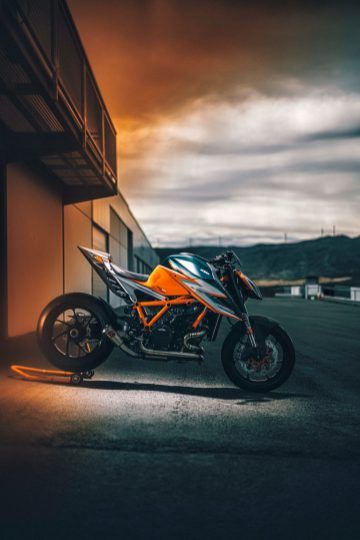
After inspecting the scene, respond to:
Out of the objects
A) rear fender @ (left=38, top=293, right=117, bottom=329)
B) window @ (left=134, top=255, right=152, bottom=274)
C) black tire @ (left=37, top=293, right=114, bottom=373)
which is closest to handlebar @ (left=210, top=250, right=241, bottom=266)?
rear fender @ (left=38, top=293, right=117, bottom=329)

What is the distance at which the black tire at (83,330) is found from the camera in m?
6.02

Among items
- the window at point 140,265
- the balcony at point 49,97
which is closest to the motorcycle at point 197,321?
the balcony at point 49,97

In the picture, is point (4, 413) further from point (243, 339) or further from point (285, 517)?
point (285, 517)

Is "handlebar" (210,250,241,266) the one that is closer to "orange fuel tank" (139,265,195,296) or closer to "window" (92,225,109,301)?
"orange fuel tank" (139,265,195,296)

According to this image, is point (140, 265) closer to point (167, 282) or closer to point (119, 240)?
point (119, 240)

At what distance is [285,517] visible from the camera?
8.75 feet

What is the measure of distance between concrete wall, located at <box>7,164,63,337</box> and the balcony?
0.64 m

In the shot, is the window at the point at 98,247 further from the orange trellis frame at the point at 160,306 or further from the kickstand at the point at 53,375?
the orange trellis frame at the point at 160,306

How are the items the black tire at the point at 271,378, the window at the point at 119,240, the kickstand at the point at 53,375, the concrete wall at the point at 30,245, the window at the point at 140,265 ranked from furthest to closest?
1. the window at the point at 140,265
2. the window at the point at 119,240
3. the concrete wall at the point at 30,245
4. the kickstand at the point at 53,375
5. the black tire at the point at 271,378

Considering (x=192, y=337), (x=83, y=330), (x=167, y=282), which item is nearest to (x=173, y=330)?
(x=192, y=337)

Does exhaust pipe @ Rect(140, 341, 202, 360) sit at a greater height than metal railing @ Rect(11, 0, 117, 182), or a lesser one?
lesser

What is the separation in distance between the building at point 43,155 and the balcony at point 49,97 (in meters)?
0.02

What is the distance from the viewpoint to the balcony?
687 cm

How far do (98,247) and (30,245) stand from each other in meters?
9.58
